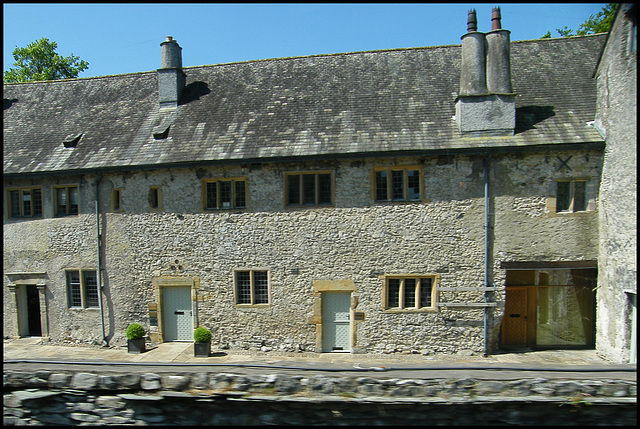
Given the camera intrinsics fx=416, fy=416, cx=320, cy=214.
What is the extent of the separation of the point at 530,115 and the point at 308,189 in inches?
258

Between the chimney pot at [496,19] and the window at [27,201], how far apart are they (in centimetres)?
1441

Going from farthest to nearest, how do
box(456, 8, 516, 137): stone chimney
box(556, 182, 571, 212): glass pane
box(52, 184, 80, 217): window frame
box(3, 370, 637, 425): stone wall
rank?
box(52, 184, 80, 217): window frame, box(456, 8, 516, 137): stone chimney, box(556, 182, 571, 212): glass pane, box(3, 370, 637, 425): stone wall

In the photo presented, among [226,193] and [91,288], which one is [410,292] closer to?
[226,193]

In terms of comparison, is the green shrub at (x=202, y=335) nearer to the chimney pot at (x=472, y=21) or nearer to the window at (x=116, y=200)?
the window at (x=116, y=200)

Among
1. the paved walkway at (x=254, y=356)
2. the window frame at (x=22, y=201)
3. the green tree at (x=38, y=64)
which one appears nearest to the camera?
the paved walkway at (x=254, y=356)

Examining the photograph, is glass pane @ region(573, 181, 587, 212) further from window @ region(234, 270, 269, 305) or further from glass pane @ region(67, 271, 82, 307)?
glass pane @ region(67, 271, 82, 307)

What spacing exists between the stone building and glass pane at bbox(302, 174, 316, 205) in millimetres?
58

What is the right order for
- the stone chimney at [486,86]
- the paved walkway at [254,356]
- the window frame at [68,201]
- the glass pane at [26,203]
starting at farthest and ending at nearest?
the glass pane at [26,203], the window frame at [68,201], the stone chimney at [486,86], the paved walkway at [254,356]

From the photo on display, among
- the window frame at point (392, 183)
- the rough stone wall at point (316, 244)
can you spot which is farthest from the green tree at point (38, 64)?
the window frame at point (392, 183)

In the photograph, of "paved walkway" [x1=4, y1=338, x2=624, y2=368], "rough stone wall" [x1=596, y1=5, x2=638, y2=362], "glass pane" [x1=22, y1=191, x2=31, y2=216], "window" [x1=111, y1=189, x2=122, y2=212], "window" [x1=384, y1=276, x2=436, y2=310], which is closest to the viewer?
"rough stone wall" [x1=596, y1=5, x2=638, y2=362]

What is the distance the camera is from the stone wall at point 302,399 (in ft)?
16.9

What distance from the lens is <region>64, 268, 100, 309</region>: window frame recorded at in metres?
12.9

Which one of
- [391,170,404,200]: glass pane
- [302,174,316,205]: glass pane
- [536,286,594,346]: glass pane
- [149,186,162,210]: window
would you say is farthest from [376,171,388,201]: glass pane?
[149,186,162,210]: window

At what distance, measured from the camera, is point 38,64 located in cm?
2583
